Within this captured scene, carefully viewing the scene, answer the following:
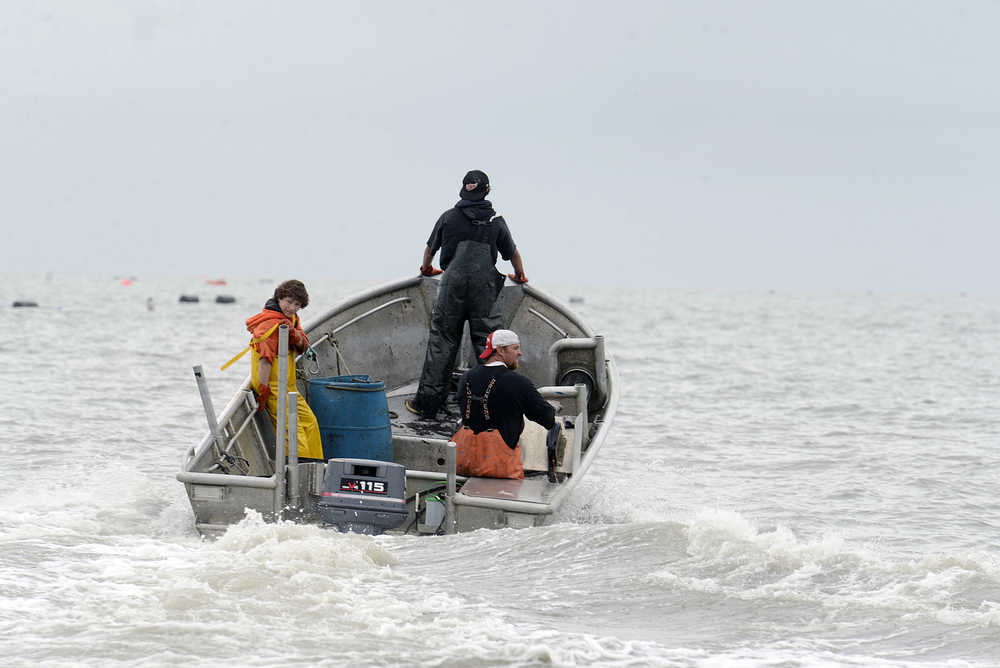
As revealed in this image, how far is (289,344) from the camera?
859 cm

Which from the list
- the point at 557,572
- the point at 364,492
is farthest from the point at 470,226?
the point at 557,572

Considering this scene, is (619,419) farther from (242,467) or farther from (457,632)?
(457,632)

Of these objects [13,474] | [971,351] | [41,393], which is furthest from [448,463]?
[971,351]

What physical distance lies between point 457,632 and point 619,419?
45.1 ft

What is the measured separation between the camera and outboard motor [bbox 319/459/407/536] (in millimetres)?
7875

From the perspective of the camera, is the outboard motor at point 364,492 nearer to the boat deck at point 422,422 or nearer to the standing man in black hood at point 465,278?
the boat deck at point 422,422

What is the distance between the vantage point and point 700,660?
5922 millimetres

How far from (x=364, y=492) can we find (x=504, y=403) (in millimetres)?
1356

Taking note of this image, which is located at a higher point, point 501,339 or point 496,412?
point 501,339

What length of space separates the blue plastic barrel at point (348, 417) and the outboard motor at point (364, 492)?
1.11m

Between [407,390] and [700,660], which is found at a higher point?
[407,390]

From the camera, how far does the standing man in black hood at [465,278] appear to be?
10.8m

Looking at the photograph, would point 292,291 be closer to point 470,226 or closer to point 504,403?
point 504,403

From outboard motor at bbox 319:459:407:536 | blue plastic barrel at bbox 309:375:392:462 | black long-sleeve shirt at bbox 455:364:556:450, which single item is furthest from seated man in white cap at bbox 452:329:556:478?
outboard motor at bbox 319:459:407:536
